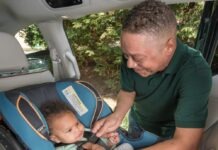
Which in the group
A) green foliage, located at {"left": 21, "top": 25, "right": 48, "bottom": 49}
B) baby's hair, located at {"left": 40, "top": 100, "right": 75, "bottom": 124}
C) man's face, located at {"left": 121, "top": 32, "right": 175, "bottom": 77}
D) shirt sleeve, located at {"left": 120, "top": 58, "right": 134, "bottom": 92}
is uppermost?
man's face, located at {"left": 121, "top": 32, "right": 175, "bottom": 77}

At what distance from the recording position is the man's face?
1477mm

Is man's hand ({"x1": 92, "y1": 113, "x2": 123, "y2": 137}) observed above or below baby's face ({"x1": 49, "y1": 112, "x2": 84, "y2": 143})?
below

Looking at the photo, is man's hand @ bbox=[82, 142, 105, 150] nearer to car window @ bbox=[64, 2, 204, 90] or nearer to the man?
the man

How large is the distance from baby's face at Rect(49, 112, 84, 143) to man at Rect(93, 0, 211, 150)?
0.12m

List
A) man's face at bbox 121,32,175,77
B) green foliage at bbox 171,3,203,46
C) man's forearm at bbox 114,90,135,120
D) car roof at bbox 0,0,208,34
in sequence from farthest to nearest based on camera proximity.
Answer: green foliage at bbox 171,3,203,46 → man's forearm at bbox 114,90,135,120 → car roof at bbox 0,0,208,34 → man's face at bbox 121,32,175,77

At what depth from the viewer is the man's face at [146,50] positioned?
1.48 m

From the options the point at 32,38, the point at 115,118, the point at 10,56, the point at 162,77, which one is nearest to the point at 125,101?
the point at 115,118

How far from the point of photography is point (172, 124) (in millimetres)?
2002

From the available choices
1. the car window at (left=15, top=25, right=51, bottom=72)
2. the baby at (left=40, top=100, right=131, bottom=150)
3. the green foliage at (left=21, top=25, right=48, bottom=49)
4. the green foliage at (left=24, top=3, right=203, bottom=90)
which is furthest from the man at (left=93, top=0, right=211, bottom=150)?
the green foliage at (left=24, top=3, right=203, bottom=90)

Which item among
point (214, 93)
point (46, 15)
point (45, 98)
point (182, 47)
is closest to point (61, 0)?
point (46, 15)

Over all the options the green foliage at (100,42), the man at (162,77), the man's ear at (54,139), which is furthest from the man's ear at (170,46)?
the green foliage at (100,42)

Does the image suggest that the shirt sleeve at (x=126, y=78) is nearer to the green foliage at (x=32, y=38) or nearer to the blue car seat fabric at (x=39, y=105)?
the blue car seat fabric at (x=39, y=105)

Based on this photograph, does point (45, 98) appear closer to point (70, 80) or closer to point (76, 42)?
point (70, 80)

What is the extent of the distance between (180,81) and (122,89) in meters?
0.40
